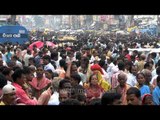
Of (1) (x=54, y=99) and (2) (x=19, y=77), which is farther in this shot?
(2) (x=19, y=77)

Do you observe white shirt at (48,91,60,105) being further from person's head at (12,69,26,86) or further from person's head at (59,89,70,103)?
person's head at (12,69,26,86)

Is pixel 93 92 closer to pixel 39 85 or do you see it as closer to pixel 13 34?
pixel 39 85

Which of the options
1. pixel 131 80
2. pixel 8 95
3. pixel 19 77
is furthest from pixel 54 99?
pixel 131 80

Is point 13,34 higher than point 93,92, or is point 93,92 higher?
point 13,34

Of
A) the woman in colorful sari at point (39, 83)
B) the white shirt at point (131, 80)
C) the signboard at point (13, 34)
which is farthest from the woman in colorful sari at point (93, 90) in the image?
the signboard at point (13, 34)

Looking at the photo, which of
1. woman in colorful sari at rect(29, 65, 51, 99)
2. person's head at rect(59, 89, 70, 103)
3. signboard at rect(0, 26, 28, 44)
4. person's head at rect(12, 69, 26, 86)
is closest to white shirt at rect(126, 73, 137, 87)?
woman in colorful sari at rect(29, 65, 51, 99)

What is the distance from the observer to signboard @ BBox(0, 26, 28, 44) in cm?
2578

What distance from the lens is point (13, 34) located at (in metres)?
25.9
